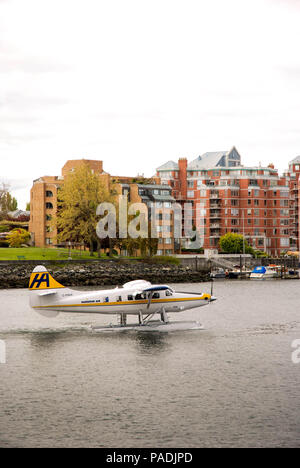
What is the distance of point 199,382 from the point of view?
34.2 m

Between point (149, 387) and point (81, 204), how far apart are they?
98.4 m

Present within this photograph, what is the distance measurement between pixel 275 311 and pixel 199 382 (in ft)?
123

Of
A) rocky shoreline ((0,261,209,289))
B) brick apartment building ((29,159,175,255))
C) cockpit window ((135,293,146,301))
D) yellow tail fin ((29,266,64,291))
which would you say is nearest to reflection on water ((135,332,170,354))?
cockpit window ((135,293,146,301))

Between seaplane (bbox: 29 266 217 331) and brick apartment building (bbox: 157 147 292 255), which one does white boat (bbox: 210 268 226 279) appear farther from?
seaplane (bbox: 29 266 217 331)

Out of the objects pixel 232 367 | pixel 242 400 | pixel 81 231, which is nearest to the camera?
pixel 242 400

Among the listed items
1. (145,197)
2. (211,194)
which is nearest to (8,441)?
(145,197)

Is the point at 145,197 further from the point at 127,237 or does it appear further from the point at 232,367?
the point at 232,367

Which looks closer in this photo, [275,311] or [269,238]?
[275,311]

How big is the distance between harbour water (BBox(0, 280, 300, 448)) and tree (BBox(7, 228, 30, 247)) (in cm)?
8918

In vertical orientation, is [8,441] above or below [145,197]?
below

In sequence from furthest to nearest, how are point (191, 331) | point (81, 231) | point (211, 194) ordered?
1. point (211, 194)
2. point (81, 231)
3. point (191, 331)

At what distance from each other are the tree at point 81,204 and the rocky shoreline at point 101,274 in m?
6.96

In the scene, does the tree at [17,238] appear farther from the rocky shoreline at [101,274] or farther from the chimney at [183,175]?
the chimney at [183,175]

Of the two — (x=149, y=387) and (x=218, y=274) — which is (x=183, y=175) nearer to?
(x=218, y=274)
